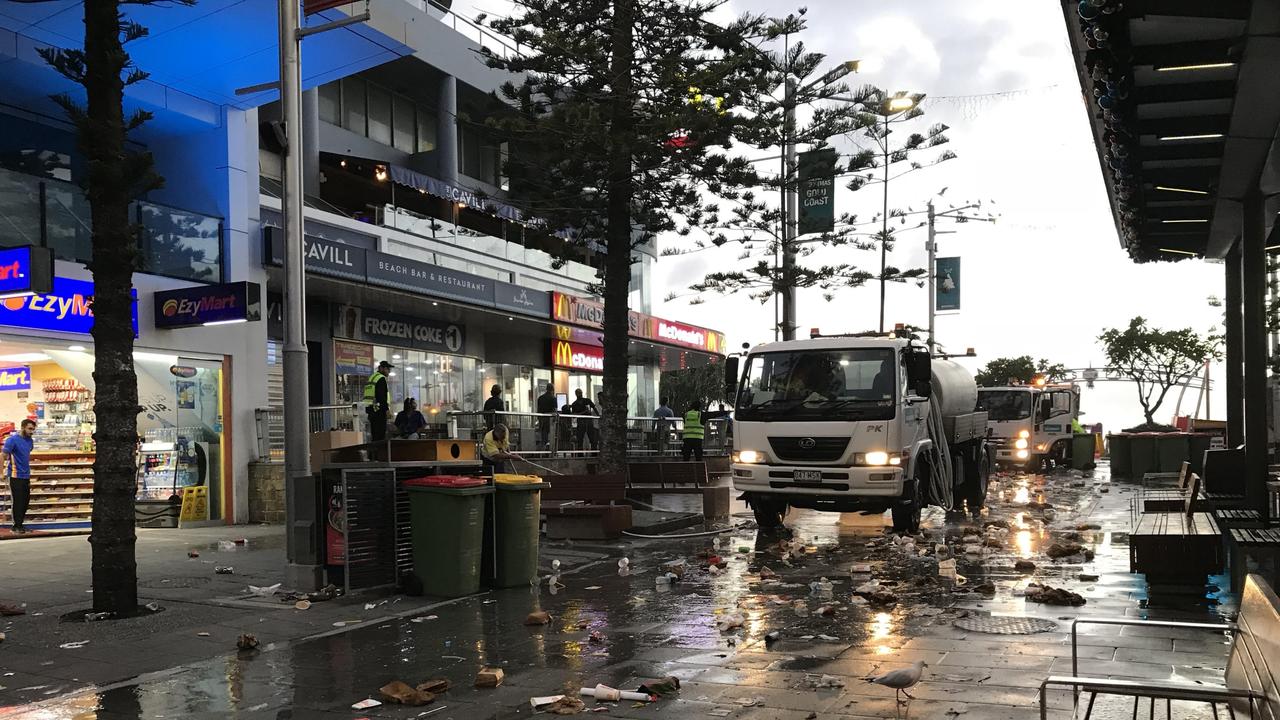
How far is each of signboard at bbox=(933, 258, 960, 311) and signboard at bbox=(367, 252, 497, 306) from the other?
683 inches

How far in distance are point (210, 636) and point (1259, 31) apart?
27.1ft

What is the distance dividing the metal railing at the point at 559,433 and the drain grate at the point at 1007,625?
47.7 ft

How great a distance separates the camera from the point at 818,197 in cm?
2369

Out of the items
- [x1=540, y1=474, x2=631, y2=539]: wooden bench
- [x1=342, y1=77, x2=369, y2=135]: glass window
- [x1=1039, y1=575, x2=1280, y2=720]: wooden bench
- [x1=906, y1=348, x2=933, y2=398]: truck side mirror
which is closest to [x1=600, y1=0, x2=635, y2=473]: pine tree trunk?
[x1=540, y1=474, x2=631, y2=539]: wooden bench

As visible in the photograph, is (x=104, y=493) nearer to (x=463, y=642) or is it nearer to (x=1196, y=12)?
(x=463, y=642)

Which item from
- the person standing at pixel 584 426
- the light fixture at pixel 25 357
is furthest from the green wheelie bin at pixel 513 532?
the person standing at pixel 584 426

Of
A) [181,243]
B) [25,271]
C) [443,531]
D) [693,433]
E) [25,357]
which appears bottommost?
[443,531]

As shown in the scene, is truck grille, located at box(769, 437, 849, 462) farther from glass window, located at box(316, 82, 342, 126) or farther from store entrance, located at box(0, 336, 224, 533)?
glass window, located at box(316, 82, 342, 126)

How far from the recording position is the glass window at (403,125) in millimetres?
33594

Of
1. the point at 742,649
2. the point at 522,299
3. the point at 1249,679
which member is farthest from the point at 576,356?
the point at 1249,679

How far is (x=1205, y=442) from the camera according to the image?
885 inches

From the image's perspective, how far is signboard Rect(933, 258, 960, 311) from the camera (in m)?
36.2

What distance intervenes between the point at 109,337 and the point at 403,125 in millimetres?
26731

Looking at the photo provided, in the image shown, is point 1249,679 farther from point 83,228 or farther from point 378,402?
point 83,228
